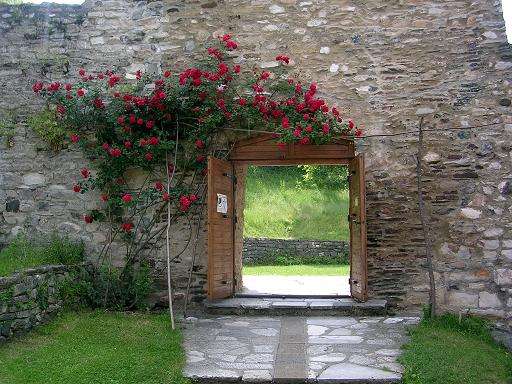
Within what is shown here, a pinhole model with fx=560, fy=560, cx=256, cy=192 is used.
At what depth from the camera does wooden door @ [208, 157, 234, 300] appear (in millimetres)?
6363

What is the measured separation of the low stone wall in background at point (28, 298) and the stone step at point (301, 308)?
1700mm

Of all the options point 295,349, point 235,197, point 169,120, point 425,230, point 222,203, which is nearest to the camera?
point 295,349

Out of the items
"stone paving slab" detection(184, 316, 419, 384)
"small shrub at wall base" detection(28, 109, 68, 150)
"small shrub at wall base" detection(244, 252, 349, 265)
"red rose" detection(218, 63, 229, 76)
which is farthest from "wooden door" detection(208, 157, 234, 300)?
"small shrub at wall base" detection(244, 252, 349, 265)

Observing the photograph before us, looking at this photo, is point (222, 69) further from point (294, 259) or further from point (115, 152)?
point (294, 259)

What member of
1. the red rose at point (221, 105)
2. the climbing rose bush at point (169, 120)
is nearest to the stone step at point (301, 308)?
the climbing rose bush at point (169, 120)

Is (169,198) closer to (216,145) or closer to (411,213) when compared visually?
(216,145)

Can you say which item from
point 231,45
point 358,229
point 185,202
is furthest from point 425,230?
point 231,45

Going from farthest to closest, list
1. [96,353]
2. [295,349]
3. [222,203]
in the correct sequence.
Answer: [222,203] < [295,349] < [96,353]

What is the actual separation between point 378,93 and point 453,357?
3342mm

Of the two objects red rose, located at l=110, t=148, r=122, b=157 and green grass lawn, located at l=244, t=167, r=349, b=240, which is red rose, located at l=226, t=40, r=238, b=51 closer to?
red rose, located at l=110, t=148, r=122, b=157

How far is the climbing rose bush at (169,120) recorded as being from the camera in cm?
664

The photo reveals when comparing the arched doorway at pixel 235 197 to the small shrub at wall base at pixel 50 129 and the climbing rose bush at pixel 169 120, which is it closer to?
the climbing rose bush at pixel 169 120

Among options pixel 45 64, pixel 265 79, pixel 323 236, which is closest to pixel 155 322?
pixel 265 79

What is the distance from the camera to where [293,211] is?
1827 centimetres
